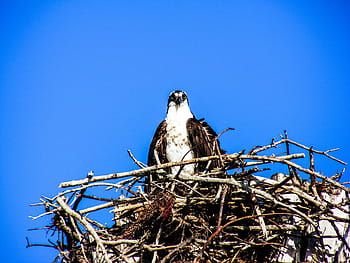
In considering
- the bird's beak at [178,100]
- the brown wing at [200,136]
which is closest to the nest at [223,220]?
the brown wing at [200,136]

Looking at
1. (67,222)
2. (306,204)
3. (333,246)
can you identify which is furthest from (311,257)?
(67,222)

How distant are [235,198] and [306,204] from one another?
698 millimetres

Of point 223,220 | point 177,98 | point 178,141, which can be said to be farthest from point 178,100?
point 223,220

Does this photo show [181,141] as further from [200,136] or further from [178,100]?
[178,100]

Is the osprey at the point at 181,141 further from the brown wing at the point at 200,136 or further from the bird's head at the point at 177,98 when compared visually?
the bird's head at the point at 177,98

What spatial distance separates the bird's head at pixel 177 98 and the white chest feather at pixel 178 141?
1.08 ft

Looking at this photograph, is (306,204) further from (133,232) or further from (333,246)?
(133,232)

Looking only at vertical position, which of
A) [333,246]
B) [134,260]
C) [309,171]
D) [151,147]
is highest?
[151,147]

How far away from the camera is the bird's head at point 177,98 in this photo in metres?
7.11

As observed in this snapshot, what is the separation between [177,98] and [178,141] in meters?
1.01

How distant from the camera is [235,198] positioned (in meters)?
4.60

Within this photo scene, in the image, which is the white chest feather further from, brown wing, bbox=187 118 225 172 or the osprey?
brown wing, bbox=187 118 225 172

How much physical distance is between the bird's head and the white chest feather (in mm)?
328

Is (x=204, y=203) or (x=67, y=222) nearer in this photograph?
(x=67, y=222)
